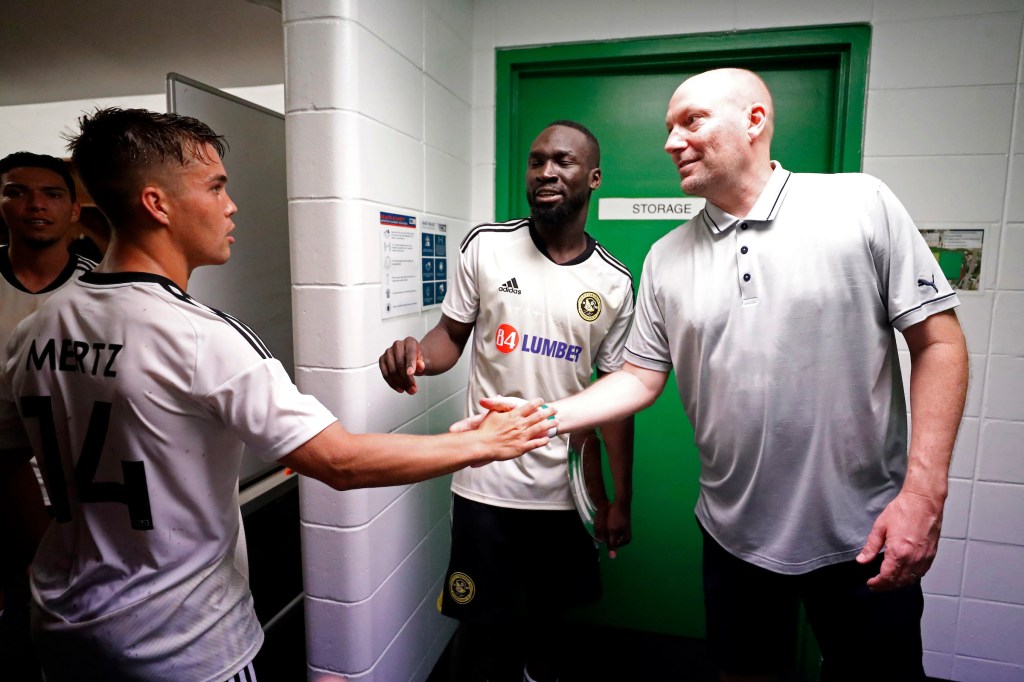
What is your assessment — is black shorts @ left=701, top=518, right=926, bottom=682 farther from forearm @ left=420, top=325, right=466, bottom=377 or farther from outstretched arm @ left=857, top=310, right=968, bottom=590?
forearm @ left=420, top=325, right=466, bottom=377

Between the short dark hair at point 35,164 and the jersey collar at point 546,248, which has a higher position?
the short dark hair at point 35,164

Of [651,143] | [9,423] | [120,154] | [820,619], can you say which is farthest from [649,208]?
[9,423]

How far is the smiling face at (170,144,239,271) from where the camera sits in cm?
106

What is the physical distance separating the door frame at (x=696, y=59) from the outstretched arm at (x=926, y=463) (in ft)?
3.41

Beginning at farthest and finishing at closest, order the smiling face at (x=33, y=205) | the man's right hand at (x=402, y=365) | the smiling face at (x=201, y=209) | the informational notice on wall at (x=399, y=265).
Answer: the smiling face at (x=33, y=205), the informational notice on wall at (x=399, y=265), the man's right hand at (x=402, y=365), the smiling face at (x=201, y=209)

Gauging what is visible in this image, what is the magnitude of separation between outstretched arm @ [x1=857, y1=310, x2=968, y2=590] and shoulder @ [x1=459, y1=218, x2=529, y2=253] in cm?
103

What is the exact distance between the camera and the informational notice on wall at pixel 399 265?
1.60m

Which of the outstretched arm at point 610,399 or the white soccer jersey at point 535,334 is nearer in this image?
the outstretched arm at point 610,399

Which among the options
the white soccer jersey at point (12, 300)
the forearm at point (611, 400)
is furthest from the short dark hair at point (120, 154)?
the white soccer jersey at point (12, 300)

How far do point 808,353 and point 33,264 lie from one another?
2599 millimetres

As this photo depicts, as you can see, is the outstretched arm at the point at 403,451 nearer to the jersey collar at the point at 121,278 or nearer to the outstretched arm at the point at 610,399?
the outstretched arm at the point at 610,399

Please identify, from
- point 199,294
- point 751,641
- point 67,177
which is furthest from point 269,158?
point 751,641

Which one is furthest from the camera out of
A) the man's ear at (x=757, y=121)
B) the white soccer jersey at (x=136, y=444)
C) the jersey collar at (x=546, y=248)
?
the jersey collar at (x=546, y=248)

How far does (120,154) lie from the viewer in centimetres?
102
